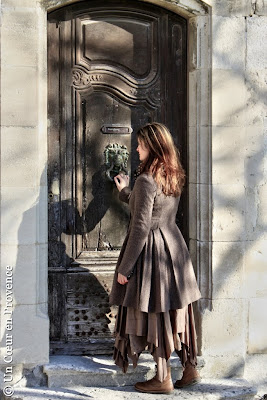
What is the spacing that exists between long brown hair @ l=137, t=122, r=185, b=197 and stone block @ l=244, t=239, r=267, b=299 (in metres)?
1.01

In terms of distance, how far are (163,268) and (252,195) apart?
1.09 metres

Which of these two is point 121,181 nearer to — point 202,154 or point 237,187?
point 202,154

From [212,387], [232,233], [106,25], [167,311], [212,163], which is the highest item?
[106,25]

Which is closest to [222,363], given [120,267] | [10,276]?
[120,267]

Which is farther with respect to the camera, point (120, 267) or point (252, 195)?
point (252, 195)

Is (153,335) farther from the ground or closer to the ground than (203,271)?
closer to the ground

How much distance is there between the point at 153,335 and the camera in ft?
16.0

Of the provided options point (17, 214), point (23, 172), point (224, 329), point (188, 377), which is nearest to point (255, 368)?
point (224, 329)

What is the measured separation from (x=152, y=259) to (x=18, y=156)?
118 cm

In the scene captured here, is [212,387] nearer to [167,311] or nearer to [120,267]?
[167,311]

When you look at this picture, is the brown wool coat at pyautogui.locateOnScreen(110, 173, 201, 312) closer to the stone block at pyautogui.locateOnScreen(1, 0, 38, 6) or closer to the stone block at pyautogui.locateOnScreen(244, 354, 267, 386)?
the stone block at pyautogui.locateOnScreen(244, 354, 267, 386)

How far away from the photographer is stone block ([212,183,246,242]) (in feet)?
18.0

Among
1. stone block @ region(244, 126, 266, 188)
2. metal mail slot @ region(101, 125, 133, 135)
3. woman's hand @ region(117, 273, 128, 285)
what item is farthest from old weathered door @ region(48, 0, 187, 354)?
woman's hand @ region(117, 273, 128, 285)

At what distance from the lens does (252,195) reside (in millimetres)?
5602
